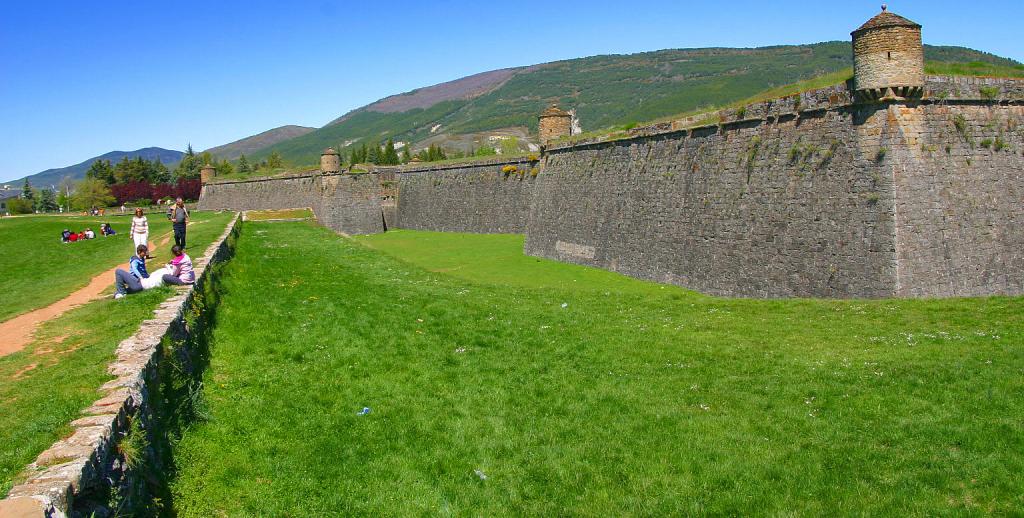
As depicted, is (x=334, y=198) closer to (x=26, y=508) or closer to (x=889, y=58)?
(x=889, y=58)

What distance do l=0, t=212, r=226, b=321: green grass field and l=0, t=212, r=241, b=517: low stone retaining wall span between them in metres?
5.75

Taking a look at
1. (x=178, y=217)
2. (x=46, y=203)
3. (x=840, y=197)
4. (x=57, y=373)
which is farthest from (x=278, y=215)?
(x=46, y=203)

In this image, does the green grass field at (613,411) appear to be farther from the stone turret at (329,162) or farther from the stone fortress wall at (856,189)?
the stone turret at (329,162)

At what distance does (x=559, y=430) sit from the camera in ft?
29.2

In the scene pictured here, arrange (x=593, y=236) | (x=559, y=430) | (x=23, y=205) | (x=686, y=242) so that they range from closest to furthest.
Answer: (x=559, y=430) → (x=686, y=242) → (x=593, y=236) → (x=23, y=205)

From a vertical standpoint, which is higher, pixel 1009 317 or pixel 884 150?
pixel 884 150

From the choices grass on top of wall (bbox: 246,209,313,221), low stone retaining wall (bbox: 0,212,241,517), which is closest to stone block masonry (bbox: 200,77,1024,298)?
low stone retaining wall (bbox: 0,212,241,517)

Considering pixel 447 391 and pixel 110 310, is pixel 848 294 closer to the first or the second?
pixel 447 391

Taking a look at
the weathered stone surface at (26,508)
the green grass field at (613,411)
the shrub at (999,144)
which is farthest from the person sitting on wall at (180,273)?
the shrub at (999,144)

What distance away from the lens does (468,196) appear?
4397 centimetres

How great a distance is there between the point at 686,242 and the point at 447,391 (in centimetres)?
1197

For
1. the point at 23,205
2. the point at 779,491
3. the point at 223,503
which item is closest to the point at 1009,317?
the point at 779,491

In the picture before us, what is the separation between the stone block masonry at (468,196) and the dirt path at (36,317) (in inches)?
929

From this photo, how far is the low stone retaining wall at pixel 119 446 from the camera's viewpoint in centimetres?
468
